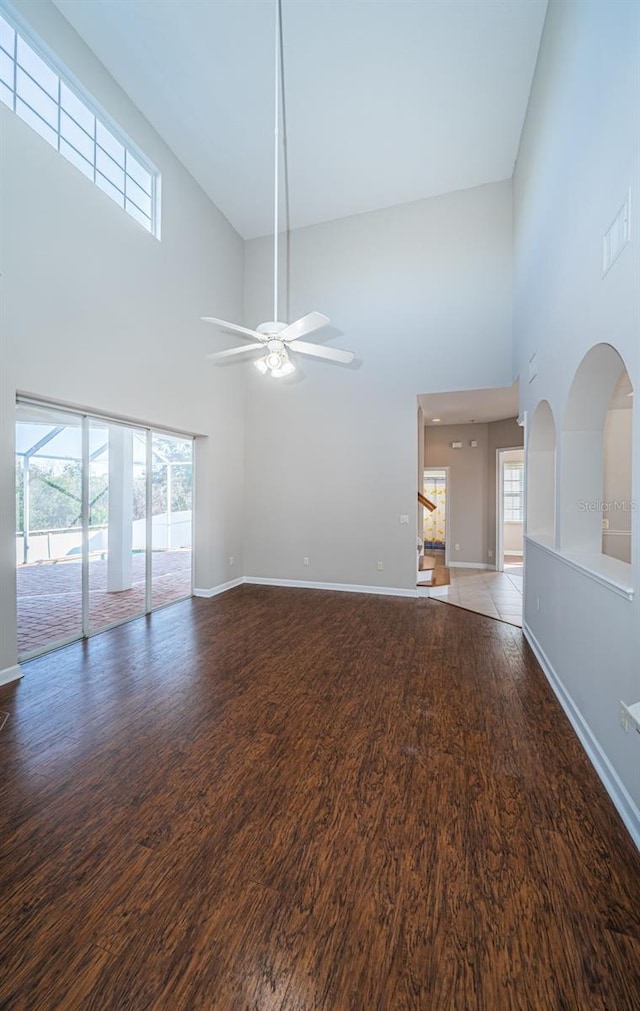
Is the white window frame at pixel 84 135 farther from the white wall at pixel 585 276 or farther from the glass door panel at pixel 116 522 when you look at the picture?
the white wall at pixel 585 276

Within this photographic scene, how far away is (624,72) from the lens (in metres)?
1.93

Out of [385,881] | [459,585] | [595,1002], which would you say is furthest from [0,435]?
[459,585]

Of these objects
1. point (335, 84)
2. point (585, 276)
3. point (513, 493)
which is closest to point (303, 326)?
point (585, 276)

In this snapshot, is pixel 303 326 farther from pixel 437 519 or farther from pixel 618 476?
pixel 437 519

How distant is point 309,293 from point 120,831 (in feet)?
A: 22.6

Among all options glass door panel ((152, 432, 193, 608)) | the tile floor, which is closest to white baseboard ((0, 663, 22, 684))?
glass door panel ((152, 432, 193, 608))

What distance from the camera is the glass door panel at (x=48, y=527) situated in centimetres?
361

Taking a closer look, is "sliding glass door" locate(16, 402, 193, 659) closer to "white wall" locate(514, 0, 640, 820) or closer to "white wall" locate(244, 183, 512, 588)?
"white wall" locate(244, 183, 512, 588)

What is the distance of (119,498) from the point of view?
15.9 feet

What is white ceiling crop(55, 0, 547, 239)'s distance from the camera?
369 centimetres

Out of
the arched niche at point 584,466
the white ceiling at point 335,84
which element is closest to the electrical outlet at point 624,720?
the arched niche at point 584,466

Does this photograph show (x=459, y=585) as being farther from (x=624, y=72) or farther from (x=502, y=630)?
(x=624, y=72)

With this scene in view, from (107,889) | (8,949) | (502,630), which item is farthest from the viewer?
(502,630)

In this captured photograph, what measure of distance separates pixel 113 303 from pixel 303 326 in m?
2.32
